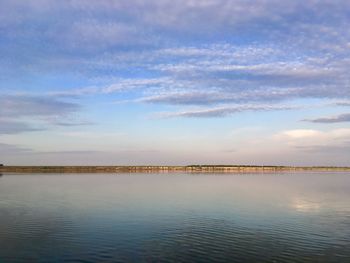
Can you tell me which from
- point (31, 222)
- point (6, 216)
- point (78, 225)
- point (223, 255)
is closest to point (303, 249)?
point (223, 255)

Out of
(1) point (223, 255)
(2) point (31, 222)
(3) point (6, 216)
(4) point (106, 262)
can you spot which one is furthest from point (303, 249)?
(3) point (6, 216)

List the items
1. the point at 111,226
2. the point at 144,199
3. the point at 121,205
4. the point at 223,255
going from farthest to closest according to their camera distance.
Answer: the point at 144,199, the point at 121,205, the point at 111,226, the point at 223,255

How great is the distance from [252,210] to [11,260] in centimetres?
3285

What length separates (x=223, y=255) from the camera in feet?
97.2

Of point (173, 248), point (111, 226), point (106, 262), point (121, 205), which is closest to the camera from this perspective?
point (106, 262)

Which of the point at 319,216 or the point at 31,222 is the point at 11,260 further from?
the point at 319,216

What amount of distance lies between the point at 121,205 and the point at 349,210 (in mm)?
28795

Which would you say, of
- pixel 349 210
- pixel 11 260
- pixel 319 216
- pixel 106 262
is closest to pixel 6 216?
pixel 11 260

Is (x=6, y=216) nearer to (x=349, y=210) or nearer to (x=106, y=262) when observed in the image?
(x=106, y=262)

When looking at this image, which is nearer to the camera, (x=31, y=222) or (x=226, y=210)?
(x=31, y=222)

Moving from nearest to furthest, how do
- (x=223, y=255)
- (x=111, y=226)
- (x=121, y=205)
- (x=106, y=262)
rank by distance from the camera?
1. (x=106, y=262)
2. (x=223, y=255)
3. (x=111, y=226)
4. (x=121, y=205)

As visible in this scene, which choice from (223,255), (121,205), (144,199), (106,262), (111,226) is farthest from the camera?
(144,199)

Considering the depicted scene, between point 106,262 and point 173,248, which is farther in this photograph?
point 173,248

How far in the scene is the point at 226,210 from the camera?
2106 inches
